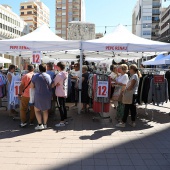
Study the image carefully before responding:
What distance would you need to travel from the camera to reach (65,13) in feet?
367

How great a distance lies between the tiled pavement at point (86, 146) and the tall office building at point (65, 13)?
105 m

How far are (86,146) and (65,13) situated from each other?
112m

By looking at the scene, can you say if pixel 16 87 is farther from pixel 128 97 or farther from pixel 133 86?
pixel 133 86

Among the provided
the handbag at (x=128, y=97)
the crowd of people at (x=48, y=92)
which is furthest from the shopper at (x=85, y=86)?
the handbag at (x=128, y=97)

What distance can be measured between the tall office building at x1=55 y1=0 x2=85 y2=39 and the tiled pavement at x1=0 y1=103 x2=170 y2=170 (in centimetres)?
10525

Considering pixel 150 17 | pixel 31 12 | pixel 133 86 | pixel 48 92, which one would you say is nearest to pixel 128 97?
pixel 133 86

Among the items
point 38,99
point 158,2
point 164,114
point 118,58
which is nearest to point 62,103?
point 38,99

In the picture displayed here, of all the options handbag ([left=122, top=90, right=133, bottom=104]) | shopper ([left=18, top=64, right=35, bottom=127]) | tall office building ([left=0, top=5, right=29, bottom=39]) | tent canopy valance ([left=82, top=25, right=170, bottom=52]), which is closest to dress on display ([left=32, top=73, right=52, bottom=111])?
shopper ([left=18, top=64, right=35, bottom=127])

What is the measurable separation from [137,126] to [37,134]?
9.43ft

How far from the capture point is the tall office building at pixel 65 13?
362 feet

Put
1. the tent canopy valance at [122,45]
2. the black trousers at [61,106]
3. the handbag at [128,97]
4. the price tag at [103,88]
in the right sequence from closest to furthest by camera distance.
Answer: the handbag at [128,97], the black trousers at [61,106], the price tag at [103,88], the tent canopy valance at [122,45]

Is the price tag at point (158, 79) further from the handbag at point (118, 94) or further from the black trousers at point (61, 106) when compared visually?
the black trousers at point (61, 106)

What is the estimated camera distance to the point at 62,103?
7.08 meters

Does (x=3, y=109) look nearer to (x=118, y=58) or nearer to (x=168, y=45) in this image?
(x=168, y=45)
